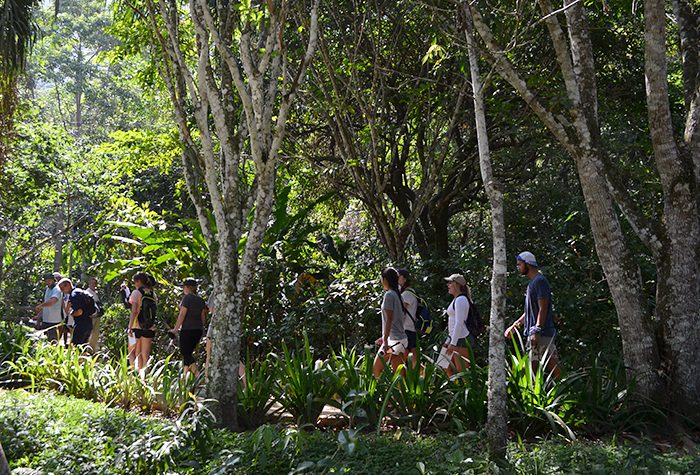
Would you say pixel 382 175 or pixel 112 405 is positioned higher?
pixel 382 175

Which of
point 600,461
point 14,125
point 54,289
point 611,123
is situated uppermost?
point 14,125

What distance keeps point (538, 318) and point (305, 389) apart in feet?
8.12

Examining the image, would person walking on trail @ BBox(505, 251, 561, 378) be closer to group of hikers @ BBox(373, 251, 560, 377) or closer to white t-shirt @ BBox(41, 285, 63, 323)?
group of hikers @ BBox(373, 251, 560, 377)

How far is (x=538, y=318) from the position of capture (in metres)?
7.70

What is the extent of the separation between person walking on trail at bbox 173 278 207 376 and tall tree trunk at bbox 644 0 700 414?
5.37 metres

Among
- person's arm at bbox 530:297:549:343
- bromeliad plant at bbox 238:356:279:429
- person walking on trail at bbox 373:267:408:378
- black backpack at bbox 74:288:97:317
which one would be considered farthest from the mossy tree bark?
black backpack at bbox 74:288:97:317

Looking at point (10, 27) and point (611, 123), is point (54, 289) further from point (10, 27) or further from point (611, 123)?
point (611, 123)

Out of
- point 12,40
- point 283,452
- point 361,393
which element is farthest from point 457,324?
point 12,40

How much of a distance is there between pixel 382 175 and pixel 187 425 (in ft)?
25.3

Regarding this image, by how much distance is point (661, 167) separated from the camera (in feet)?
23.8

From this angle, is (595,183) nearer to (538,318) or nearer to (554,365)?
(538,318)

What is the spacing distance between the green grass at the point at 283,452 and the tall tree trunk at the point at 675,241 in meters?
1.20

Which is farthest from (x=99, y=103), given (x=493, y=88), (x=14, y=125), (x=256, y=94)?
(x=256, y=94)

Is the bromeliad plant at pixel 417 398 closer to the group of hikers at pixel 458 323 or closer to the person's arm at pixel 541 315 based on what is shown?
the group of hikers at pixel 458 323
